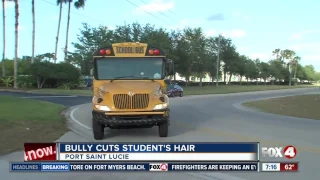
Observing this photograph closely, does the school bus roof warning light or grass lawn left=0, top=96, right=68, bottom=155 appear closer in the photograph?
grass lawn left=0, top=96, right=68, bottom=155

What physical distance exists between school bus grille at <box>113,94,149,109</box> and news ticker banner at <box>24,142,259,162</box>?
11.8 ft

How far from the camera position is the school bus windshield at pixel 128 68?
11156mm

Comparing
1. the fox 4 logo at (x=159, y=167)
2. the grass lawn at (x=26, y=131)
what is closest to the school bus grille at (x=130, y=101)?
the grass lawn at (x=26, y=131)

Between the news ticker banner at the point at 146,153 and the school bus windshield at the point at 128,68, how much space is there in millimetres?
4798

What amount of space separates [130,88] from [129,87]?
0.25ft

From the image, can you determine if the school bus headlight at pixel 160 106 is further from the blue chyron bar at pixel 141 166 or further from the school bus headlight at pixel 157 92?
the blue chyron bar at pixel 141 166

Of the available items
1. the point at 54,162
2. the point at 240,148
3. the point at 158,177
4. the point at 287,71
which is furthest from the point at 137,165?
the point at 287,71

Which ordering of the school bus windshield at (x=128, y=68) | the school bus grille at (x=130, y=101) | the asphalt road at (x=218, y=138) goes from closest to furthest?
the asphalt road at (x=218, y=138), the school bus grille at (x=130, y=101), the school bus windshield at (x=128, y=68)

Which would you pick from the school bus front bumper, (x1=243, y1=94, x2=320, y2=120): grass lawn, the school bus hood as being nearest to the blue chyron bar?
the school bus front bumper

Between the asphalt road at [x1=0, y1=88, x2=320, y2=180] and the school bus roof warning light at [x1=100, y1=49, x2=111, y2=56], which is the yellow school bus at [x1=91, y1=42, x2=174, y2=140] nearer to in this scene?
the school bus roof warning light at [x1=100, y1=49, x2=111, y2=56]

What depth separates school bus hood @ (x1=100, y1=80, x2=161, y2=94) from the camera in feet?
33.3

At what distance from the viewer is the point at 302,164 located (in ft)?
25.9

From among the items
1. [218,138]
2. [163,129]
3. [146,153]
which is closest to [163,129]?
[163,129]

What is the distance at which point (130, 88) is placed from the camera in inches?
401
